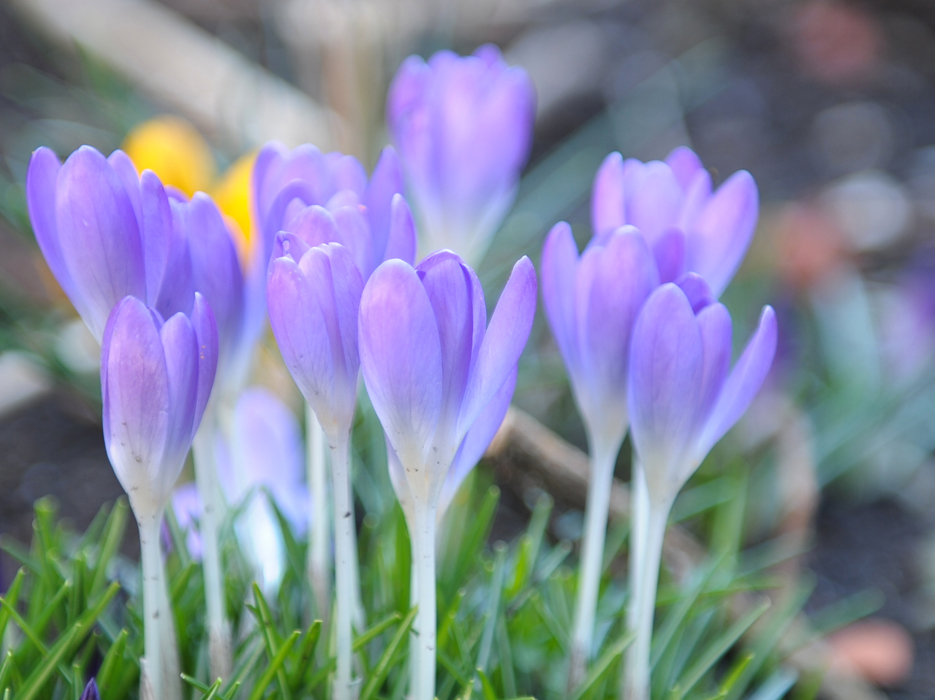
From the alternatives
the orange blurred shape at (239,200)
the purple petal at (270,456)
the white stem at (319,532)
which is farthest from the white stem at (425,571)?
the orange blurred shape at (239,200)

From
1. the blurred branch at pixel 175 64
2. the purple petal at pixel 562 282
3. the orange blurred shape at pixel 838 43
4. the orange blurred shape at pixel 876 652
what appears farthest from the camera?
the orange blurred shape at pixel 838 43

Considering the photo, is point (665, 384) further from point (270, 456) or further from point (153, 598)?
point (270, 456)

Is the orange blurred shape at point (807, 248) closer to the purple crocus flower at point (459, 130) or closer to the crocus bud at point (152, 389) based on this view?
the purple crocus flower at point (459, 130)

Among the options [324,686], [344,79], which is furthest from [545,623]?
[344,79]

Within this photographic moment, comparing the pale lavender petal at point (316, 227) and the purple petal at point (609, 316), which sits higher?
the pale lavender petal at point (316, 227)

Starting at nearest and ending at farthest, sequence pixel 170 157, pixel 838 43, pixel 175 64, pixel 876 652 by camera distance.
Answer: pixel 876 652, pixel 170 157, pixel 175 64, pixel 838 43

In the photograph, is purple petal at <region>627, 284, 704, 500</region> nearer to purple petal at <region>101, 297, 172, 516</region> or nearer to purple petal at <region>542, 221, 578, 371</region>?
purple petal at <region>542, 221, 578, 371</region>

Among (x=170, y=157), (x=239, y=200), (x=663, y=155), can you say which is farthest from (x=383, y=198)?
(x=663, y=155)

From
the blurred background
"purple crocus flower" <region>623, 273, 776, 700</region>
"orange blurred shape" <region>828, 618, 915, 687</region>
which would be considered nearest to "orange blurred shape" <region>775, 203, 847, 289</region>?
the blurred background
